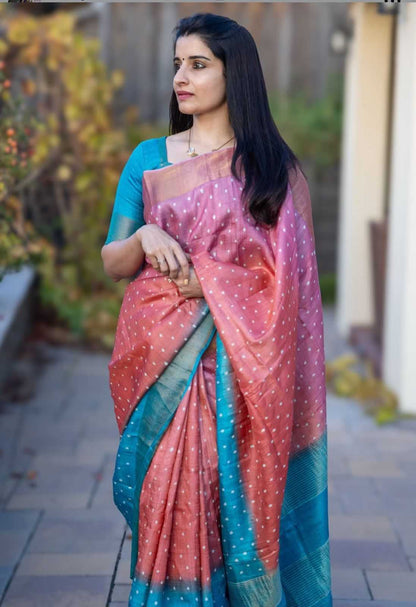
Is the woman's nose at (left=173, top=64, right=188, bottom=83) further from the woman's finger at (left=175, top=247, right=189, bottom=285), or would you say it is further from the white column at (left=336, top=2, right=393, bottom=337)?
the white column at (left=336, top=2, right=393, bottom=337)

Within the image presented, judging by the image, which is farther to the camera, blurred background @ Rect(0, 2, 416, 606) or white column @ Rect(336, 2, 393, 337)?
Result: white column @ Rect(336, 2, 393, 337)

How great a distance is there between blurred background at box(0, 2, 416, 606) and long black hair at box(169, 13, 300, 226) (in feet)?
7.86

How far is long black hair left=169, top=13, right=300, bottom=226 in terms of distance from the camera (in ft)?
7.63

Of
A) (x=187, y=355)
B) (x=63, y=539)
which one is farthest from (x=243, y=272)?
(x=63, y=539)

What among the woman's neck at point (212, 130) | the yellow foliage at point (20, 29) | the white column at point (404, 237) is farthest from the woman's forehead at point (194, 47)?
the yellow foliage at point (20, 29)

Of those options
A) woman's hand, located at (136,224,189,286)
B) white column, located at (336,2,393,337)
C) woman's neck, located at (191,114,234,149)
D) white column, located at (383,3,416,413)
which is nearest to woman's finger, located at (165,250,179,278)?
woman's hand, located at (136,224,189,286)

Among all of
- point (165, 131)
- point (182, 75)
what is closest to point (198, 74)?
point (182, 75)

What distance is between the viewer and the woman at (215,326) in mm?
2316

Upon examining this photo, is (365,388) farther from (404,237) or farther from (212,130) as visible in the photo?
(212,130)

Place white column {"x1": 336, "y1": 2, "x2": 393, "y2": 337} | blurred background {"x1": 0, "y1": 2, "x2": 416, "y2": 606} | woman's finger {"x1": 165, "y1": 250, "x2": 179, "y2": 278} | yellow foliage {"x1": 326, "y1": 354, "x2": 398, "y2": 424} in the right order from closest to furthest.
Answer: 1. woman's finger {"x1": 165, "y1": 250, "x2": 179, "y2": 278}
2. yellow foliage {"x1": 326, "y1": 354, "x2": 398, "y2": 424}
3. blurred background {"x1": 0, "y1": 2, "x2": 416, "y2": 606}
4. white column {"x1": 336, "y1": 2, "x2": 393, "y2": 337}

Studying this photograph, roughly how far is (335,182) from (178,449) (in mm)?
6915

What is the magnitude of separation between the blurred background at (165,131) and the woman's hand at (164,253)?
95.2 inches

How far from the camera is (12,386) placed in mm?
5730

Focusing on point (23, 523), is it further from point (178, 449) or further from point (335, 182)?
point (335, 182)
